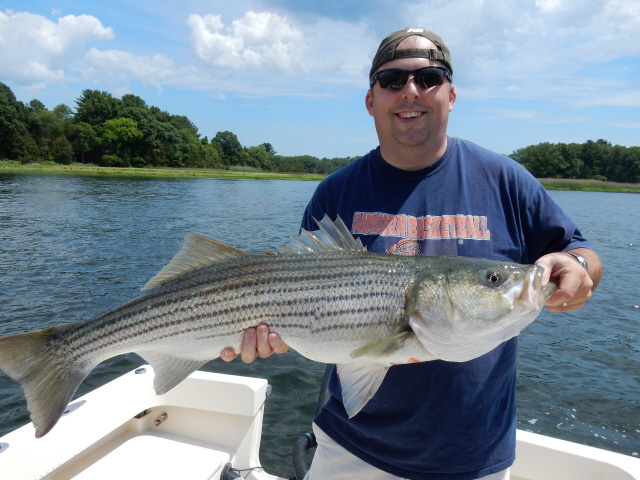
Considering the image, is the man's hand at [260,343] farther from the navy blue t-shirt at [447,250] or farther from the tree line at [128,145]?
the tree line at [128,145]

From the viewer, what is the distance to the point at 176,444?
17.4ft

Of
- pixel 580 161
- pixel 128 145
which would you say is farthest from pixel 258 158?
pixel 580 161

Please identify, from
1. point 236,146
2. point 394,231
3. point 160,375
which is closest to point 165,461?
point 160,375

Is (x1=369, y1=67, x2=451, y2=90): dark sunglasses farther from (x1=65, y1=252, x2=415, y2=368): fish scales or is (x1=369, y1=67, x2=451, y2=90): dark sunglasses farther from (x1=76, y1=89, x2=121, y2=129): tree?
(x1=76, y1=89, x2=121, y2=129): tree

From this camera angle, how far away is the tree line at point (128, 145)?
291ft

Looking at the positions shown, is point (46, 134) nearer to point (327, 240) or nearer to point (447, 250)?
point (327, 240)

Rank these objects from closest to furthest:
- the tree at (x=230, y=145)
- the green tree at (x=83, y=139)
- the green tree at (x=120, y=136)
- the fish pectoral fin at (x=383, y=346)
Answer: the fish pectoral fin at (x=383, y=346), the green tree at (x=83, y=139), the green tree at (x=120, y=136), the tree at (x=230, y=145)

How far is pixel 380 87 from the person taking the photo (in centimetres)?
346

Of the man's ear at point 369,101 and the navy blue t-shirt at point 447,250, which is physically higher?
the man's ear at point 369,101

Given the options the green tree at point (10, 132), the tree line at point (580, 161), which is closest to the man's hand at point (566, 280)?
the green tree at point (10, 132)

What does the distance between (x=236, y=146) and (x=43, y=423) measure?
485ft

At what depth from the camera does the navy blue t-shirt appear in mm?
2912

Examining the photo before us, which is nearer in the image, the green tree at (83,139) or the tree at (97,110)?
the green tree at (83,139)

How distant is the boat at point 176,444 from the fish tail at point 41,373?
144cm
